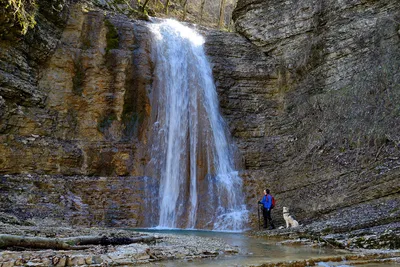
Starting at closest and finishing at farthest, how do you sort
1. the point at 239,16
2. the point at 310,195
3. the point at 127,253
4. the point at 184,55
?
the point at 127,253 → the point at 310,195 → the point at 184,55 → the point at 239,16

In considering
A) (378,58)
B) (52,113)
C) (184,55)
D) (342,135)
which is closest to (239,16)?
(184,55)

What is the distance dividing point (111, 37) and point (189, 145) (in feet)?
24.2

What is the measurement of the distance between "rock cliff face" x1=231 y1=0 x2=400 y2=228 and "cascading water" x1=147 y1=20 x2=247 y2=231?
139cm

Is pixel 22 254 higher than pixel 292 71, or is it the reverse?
pixel 292 71

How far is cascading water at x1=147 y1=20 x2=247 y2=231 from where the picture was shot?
15.0 m

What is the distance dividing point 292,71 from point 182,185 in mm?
9031

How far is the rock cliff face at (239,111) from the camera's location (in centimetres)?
1306

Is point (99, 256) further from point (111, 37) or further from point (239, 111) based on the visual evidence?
point (111, 37)

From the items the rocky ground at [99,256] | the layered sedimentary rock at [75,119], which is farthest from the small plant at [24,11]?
the rocky ground at [99,256]

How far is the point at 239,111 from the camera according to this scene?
1931cm

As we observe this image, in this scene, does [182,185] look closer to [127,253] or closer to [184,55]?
[184,55]

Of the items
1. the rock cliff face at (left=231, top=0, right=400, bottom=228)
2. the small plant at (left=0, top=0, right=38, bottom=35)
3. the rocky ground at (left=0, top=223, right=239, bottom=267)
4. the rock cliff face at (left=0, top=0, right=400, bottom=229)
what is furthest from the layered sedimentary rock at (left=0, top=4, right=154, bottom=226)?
the rocky ground at (left=0, top=223, right=239, bottom=267)

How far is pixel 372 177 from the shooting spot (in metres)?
11.0

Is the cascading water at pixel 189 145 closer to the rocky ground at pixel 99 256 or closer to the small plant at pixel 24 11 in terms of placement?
the small plant at pixel 24 11
